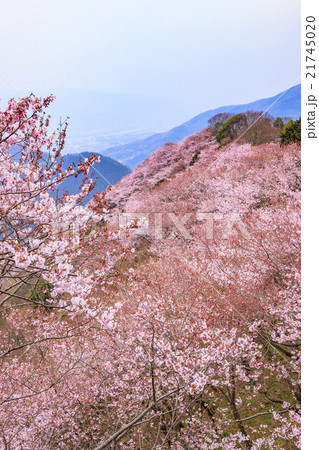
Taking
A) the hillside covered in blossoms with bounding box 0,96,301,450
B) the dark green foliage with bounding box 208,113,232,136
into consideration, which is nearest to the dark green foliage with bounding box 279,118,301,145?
the hillside covered in blossoms with bounding box 0,96,301,450

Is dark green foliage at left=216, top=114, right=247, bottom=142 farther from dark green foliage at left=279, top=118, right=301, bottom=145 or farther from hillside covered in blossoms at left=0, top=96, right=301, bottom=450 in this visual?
hillside covered in blossoms at left=0, top=96, right=301, bottom=450

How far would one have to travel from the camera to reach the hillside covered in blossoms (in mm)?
3984

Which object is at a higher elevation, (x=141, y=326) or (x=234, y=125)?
(x=234, y=125)

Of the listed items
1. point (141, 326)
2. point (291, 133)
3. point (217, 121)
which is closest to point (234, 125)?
point (217, 121)

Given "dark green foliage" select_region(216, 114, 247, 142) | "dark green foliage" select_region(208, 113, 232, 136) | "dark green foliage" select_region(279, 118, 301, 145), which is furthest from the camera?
"dark green foliage" select_region(208, 113, 232, 136)

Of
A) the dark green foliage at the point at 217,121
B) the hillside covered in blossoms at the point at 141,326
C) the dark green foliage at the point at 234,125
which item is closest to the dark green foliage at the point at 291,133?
the hillside covered in blossoms at the point at 141,326

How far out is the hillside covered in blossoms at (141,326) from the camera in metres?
3.98

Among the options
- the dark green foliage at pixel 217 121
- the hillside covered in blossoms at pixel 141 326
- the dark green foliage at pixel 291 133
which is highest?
the dark green foliage at pixel 217 121

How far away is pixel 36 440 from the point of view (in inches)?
248

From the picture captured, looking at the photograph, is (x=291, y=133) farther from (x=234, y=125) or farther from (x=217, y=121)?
(x=217, y=121)

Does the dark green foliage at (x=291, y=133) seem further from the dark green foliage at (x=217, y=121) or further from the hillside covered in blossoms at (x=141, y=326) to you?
the dark green foliage at (x=217, y=121)

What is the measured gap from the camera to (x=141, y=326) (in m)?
5.48

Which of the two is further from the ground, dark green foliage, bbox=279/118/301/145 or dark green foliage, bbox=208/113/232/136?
dark green foliage, bbox=208/113/232/136

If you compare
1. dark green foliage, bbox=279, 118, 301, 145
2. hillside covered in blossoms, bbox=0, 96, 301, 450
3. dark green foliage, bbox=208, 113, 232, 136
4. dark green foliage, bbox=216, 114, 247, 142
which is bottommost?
hillside covered in blossoms, bbox=0, 96, 301, 450
